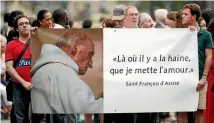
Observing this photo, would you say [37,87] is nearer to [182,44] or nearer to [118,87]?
[118,87]

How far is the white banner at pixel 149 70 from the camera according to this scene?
11680mm

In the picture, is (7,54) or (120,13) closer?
(7,54)

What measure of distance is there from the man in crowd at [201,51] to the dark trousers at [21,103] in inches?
94.4

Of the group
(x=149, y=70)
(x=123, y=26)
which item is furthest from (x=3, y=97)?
(x=149, y=70)

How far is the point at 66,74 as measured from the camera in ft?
38.1

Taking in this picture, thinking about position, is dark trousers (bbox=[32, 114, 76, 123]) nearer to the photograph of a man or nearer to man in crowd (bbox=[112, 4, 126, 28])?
the photograph of a man

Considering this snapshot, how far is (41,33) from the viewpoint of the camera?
1166 centimetres

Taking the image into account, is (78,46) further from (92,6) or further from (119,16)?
(92,6)

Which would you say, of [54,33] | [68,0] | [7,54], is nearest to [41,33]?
[54,33]

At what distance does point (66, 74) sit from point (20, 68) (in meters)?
0.96

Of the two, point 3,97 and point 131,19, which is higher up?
point 131,19

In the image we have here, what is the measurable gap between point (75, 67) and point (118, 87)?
63 cm

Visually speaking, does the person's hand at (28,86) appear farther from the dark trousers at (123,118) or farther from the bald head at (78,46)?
the dark trousers at (123,118)

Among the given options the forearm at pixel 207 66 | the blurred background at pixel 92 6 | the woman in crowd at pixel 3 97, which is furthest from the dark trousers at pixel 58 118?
the blurred background at pixel 92 6
